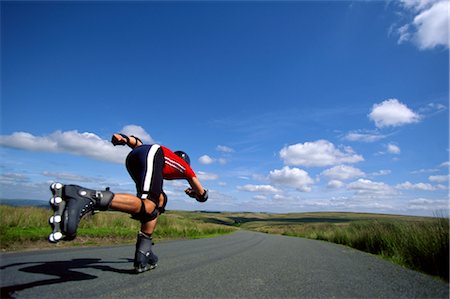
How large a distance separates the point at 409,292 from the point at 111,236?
412 inches

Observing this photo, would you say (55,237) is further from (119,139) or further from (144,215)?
(119,139)

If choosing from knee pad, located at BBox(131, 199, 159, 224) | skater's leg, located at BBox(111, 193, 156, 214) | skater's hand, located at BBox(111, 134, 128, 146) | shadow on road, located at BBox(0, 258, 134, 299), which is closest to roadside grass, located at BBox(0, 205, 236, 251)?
skater's leg, located at BBox(111, 193, 156, 214)

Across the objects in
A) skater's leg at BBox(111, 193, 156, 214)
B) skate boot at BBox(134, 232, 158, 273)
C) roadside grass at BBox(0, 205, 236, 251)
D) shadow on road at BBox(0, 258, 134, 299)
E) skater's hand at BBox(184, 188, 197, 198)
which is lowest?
roadside grass at BBox(0, 205, 236, 251)

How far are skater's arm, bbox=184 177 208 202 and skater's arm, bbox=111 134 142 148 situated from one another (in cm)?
102

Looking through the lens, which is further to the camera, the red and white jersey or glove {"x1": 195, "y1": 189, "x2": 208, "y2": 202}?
glove {"x1": 195, "y1": 189, "x2": 208, "y2": 202}

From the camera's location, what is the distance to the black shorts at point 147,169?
3762mm

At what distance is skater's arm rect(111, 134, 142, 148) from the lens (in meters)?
4.01

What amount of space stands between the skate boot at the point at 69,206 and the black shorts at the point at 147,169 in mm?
768

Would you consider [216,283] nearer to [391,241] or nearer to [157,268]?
[157,268]

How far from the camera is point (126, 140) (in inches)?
163

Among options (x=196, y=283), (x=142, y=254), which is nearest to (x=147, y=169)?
(x=142, y=254)

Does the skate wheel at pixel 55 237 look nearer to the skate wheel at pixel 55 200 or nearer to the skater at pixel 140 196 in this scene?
the skater at pixel 140 196

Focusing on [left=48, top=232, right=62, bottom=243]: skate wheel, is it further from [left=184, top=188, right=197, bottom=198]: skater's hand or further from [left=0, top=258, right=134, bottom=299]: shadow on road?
[left=184, top=188, right=197, bottom=198]: skater's hand

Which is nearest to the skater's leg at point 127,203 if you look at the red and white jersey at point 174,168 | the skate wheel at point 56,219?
the skate wheel at point 56,219
